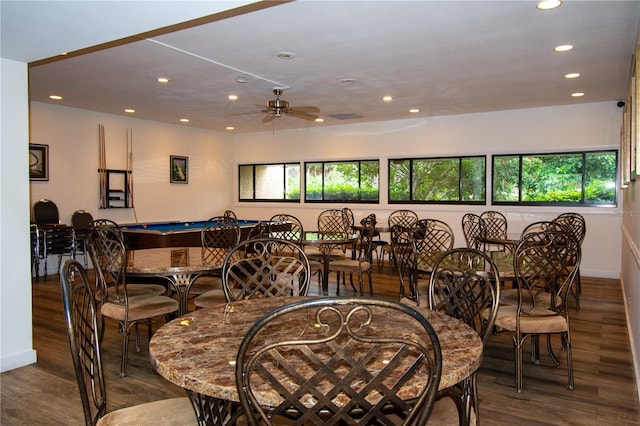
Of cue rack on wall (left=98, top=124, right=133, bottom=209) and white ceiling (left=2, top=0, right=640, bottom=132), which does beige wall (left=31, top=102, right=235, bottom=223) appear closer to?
cue rack on wall (left=98, top=124, right=133, bottom=209)

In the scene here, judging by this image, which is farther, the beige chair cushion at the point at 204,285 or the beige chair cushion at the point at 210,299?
the beige chair cushion at the point at 204,285

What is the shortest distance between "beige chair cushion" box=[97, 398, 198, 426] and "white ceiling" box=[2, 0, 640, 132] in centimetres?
197

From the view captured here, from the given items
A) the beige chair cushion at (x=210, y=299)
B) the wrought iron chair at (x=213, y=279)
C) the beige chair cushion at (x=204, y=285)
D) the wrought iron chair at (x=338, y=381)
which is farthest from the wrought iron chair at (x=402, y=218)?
the wrought iron chair at (x=338, y=381)

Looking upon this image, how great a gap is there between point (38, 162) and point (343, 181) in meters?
5.33

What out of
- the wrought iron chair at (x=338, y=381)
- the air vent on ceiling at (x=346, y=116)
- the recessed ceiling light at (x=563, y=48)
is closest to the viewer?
the wrought iron chair at (x=338, y=381)

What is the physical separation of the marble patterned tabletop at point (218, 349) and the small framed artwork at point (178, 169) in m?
7.73

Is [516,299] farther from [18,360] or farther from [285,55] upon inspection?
[18,360]

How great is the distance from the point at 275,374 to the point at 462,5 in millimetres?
3069

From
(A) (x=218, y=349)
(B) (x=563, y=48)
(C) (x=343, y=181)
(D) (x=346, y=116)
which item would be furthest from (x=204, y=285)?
(C) (x=343, y=181)

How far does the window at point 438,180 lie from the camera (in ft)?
26.4

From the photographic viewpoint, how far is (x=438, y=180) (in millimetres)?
8422

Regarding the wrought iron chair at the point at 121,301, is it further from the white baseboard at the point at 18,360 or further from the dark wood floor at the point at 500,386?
the white baseboard at the point at 18,360

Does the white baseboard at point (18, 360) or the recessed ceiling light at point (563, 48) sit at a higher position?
the recessed ceiling light at point (563, 48)

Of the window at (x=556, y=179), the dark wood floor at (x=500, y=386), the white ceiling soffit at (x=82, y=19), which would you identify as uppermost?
the white ceiling soffit at (x=82, y=19)
